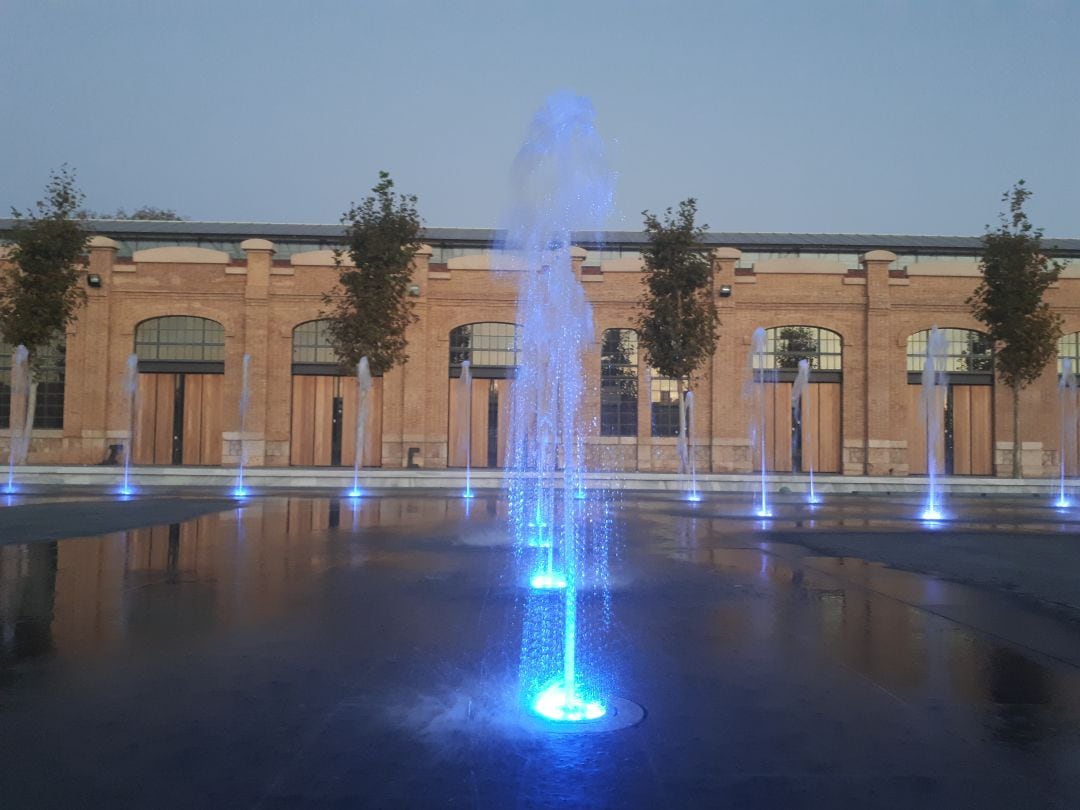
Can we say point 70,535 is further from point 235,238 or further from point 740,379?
point 235,238

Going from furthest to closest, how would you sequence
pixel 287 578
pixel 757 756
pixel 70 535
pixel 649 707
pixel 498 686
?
pixel 70 535 → pixel 287 578 → pixel 498 686 → pixel 649 707 → pixel 757 756

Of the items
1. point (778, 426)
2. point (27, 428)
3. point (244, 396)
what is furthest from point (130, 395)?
point (778, 426)

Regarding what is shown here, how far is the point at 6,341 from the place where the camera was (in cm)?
2734

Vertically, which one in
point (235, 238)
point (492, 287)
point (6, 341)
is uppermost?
point (235, 238)

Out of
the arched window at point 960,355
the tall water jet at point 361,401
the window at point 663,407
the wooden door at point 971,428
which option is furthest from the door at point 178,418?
the wooden door at point 971,428

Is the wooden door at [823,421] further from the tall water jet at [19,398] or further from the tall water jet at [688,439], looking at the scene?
the tall water jet at [19,398]

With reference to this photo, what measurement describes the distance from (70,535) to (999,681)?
11.2m

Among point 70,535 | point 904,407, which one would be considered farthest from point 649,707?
point 904,407

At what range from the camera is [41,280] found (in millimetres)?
26781

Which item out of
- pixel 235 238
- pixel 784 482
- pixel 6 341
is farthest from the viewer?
pixel 235 238

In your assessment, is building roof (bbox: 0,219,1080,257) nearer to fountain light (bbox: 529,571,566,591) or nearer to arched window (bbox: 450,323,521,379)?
arched window (bbox: 450,323,521,379)

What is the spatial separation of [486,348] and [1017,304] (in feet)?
57.3

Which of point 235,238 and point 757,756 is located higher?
point 235,238

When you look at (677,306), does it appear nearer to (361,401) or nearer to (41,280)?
(361,401)
